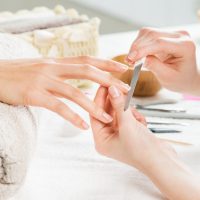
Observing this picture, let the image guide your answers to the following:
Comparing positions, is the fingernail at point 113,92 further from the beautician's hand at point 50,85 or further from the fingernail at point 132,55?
the fingernail at point 132,55

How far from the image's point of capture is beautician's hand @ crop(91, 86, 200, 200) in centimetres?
56

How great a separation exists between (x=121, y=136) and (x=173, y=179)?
→ 8 centimetres

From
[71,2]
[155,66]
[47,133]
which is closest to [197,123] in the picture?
[155,66]

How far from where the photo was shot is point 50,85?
56 cm

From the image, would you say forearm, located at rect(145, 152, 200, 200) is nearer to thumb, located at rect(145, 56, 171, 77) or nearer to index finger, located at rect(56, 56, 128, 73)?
index finger, located at rect(56, 56, 128, 73)

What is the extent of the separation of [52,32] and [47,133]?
266 mm

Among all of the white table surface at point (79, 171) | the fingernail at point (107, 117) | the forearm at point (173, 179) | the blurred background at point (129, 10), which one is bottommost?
the blurred background at point (129, 10)

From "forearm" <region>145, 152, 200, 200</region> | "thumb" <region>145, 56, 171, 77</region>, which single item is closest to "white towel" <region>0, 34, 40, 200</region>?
"forearm" <region>145, 152, 200, 200</region>

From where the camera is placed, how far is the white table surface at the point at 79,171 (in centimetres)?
57

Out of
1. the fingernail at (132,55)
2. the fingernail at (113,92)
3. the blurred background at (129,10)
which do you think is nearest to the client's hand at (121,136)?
the fingernail at (113,92)

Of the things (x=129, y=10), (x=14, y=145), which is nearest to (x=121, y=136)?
(x=14, y=145)

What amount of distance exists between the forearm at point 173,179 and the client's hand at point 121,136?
0.04ft

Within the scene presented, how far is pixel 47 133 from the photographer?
2.41 feet

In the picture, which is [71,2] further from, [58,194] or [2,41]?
[58,194]
